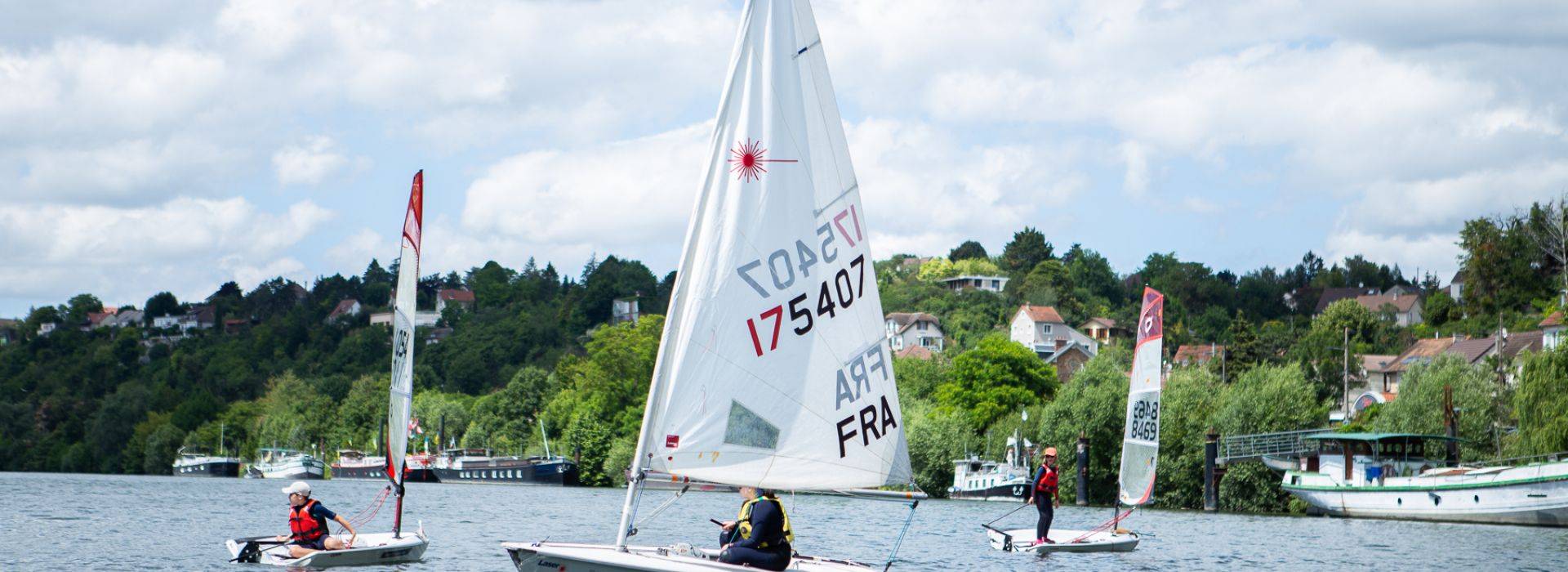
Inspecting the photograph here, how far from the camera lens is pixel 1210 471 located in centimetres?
6544

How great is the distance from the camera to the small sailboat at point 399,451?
1097 inches

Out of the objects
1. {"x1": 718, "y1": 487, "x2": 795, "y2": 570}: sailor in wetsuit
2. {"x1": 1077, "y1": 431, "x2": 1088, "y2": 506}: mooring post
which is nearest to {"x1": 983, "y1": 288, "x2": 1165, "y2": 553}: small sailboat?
{"x1": 718, "y1": 487, "x2": 795, "y2": 570}: sailor in wetsuit

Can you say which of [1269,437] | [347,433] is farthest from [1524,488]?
[347,433]

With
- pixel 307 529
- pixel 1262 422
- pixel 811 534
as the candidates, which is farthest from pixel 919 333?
pixel 307 529

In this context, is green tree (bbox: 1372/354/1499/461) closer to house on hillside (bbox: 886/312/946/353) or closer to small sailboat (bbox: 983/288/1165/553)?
small sailboat (bbox: 983/288/1165/553)

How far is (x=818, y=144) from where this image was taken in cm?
1950

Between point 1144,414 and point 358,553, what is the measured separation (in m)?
23.4

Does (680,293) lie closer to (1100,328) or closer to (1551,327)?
(1551,327)

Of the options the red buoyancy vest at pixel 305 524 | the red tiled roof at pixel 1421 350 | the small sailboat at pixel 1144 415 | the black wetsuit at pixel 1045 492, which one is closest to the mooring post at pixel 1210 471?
the small sailboat at pixel 1144 415

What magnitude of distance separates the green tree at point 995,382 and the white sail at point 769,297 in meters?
76.4

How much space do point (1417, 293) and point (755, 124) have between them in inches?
7774

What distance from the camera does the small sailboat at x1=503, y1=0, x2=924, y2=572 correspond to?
1914 cm

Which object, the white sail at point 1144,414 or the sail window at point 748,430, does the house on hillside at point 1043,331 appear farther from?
the sail window at point 748,430

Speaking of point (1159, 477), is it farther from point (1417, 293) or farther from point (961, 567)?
point (1417, 293)
